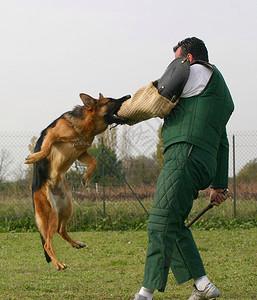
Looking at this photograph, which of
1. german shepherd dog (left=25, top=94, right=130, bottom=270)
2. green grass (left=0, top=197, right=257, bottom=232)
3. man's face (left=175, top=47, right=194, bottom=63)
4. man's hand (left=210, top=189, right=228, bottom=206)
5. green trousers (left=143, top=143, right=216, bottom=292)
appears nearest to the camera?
green trousers (left=143, top=143, right=216, bottom=292)

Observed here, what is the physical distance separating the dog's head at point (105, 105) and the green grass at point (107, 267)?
1525 mm

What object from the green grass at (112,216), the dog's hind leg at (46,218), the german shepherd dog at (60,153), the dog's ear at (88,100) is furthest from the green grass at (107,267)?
the dog's ear at (88,100)

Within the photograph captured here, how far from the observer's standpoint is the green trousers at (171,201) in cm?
479

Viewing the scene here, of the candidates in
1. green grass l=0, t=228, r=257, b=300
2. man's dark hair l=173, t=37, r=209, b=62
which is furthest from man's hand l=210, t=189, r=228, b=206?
man's dark hair l=173, t=37, r=209, b=62

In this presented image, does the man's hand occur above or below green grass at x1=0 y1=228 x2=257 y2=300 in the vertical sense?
above

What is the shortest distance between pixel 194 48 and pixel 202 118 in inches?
22.7

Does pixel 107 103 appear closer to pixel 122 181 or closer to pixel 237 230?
pixel 237 230

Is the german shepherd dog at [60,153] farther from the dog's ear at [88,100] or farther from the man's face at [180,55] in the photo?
the man's face at [180,55]

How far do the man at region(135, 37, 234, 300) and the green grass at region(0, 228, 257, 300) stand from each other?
0.85m

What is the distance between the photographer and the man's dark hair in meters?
5.02

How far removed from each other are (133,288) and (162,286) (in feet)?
4.70

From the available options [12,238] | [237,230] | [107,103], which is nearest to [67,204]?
[107,103]

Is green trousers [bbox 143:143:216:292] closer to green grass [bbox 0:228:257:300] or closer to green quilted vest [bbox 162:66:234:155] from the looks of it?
green quilted vest [bbox 162:66:234:155]

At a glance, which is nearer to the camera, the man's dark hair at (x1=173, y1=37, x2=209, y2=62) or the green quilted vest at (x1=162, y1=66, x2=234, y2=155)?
the green quilted vest at (x1=162, y1=66, x2=234, y2=155)
